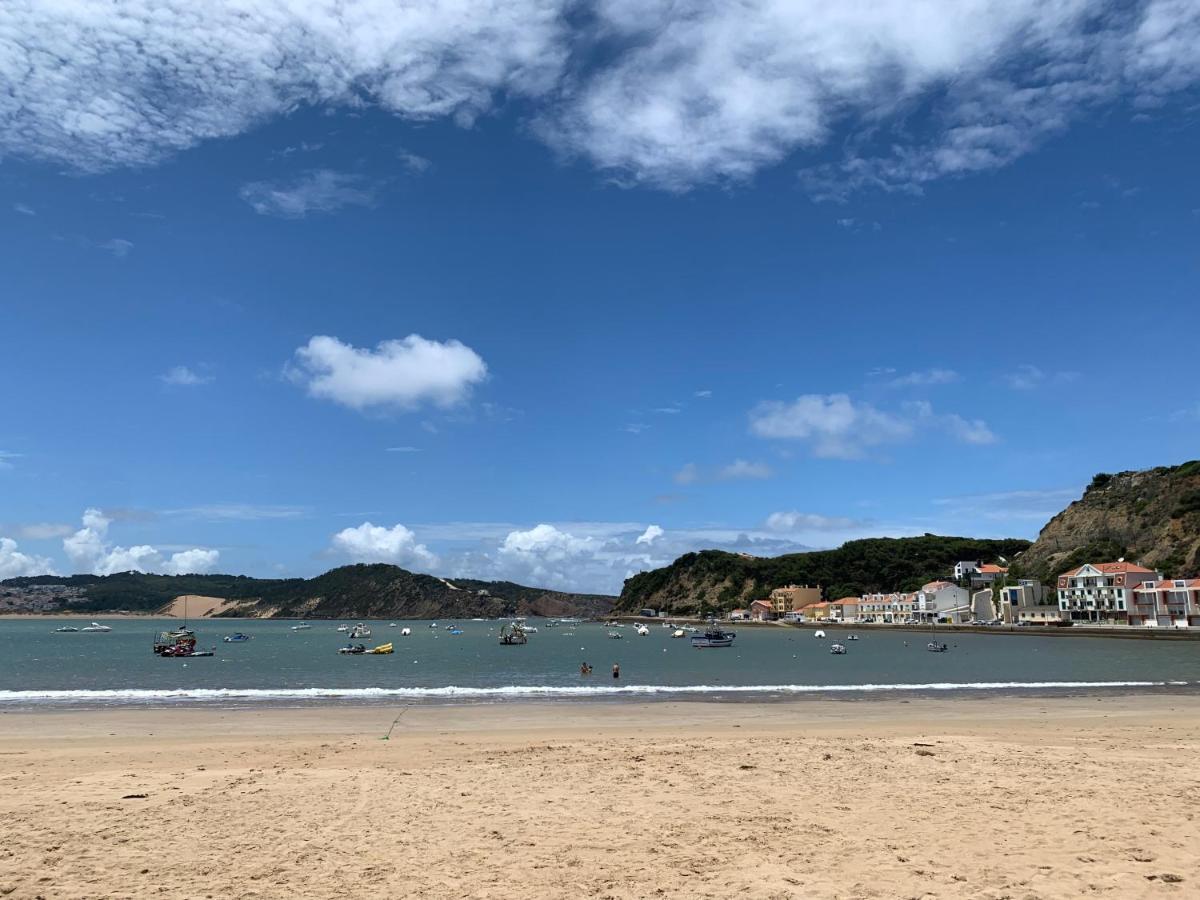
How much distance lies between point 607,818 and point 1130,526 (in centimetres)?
16788

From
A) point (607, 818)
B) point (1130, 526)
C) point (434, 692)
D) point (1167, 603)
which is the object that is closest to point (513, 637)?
point (434, 692)

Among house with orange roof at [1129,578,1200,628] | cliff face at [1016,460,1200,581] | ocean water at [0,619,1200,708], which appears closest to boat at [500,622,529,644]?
ocean water at [0,619,1200,708]

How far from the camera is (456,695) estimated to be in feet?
121

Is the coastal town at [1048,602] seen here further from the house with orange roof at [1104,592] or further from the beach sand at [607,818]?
the beach sand at [607,818]

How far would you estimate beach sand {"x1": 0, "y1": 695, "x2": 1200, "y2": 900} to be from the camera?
28.3 feet

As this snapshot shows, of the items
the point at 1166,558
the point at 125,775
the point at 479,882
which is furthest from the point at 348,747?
the point at 1166,558

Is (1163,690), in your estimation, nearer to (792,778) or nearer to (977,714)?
(977,714)

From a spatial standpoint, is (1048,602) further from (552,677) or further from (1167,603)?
(552,677)

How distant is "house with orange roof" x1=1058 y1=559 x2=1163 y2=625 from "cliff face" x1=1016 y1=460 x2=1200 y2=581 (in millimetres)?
6859

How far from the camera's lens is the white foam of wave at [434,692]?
3581 cm

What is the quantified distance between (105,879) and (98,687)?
136 feet

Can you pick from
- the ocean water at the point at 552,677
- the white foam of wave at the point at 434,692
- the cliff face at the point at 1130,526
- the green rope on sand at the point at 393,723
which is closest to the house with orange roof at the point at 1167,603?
the cliff face at the point at 1130,526

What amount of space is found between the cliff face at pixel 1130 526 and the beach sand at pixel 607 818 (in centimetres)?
13984

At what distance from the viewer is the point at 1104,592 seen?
128 metres
